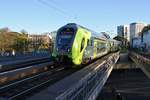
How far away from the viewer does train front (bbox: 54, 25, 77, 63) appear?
27120 mm

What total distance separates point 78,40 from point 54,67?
3.94 meters

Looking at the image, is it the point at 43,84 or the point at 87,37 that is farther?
the point at 87,37

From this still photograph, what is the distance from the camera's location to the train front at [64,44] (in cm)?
2712

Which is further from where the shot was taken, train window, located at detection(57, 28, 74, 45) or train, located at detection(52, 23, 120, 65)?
train window, located at detection(57, 28, 74, 45)

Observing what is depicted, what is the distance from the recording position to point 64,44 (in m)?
27.6

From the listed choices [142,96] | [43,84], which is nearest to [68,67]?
[43,84]

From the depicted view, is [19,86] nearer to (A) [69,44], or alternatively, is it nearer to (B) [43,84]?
(B) [43,84]

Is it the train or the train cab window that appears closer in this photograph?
the train

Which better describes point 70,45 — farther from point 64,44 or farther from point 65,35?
point 65,35

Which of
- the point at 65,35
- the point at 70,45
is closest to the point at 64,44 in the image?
the point at 70,45

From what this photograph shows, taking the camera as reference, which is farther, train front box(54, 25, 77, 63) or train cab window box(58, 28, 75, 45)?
train cab window box(58, 28, 75, 45)

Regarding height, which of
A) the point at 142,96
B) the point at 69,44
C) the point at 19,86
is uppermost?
the point at 69,44

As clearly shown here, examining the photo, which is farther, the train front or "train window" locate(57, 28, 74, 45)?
"train window" locate(57, 28, 74, 45)

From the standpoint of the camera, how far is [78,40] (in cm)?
2761
